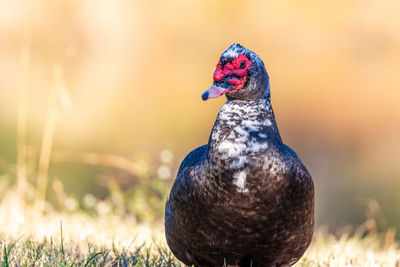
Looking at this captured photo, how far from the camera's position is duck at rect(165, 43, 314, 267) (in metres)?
2.90


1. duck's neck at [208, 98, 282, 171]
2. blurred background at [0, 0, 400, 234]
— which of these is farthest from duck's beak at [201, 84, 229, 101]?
blurred background at [0, 0, 400, 234]

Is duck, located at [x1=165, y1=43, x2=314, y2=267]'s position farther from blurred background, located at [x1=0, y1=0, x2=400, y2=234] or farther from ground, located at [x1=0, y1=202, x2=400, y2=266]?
blurred background, located at [x1=0, y1=0, x2=400, y2=234]

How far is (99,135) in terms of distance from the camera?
10.2 m


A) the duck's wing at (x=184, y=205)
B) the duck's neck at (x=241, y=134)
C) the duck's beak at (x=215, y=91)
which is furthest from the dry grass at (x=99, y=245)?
the duck's beak at (x=215, y=91)

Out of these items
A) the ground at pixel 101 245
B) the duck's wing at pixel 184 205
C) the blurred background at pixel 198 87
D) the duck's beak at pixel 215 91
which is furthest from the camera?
the blurred background at pixel 198 87

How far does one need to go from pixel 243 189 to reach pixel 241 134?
0.28 metres

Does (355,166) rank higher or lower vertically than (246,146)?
lower

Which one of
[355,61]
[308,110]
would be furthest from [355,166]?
[355,61]

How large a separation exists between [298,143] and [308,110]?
4.32 ft

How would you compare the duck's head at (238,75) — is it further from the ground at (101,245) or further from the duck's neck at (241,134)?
the ground at (101,245)

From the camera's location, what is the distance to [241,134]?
2.99m

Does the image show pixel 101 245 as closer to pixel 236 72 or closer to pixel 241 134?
pixel 241 134

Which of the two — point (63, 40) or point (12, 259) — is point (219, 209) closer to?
point (12, 259)

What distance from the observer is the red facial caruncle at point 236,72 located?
9.82 ft
